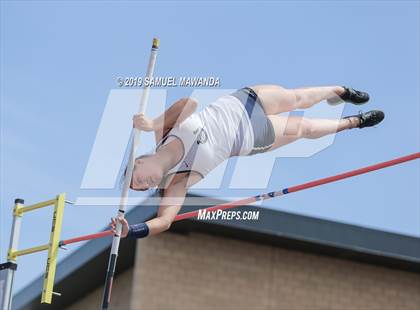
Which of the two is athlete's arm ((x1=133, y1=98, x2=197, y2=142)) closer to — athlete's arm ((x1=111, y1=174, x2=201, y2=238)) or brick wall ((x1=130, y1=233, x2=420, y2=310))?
athlete's arm ((x1=111, y1=174, x2=201, y2=238))

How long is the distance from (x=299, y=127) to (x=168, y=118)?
47.2 inches

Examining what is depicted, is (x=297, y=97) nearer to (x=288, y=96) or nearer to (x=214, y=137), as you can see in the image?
(x=288, y=96)

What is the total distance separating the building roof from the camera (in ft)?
56.8

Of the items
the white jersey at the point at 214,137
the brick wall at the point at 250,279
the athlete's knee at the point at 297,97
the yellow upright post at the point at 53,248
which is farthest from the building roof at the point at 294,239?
the white jersey at the point at 214,137

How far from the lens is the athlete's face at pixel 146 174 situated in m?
10.8

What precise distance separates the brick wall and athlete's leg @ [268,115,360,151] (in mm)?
6612

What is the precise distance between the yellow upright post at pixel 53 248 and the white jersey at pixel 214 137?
232 centimetres

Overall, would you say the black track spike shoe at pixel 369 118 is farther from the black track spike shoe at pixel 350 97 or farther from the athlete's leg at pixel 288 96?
the athlete's leg at pixel 288 96

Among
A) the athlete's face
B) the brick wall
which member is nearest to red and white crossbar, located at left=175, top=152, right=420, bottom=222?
the athlete's face

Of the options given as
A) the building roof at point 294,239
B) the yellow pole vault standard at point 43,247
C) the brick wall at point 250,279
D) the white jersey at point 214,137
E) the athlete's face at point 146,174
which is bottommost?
the brick wall at point 250,279

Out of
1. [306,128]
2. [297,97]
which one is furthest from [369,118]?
[297,97]

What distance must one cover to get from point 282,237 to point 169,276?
1639 mm

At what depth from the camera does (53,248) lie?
12664 mm

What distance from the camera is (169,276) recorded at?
17.5 metres
